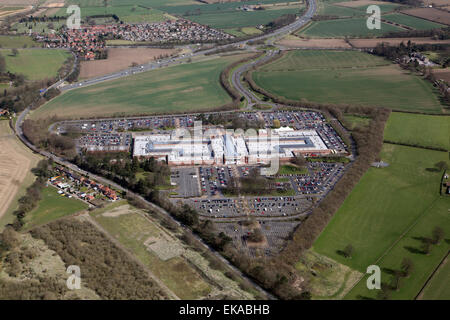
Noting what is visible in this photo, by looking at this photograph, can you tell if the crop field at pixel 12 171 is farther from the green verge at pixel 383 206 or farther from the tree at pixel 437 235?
the tree at pixel 437 235

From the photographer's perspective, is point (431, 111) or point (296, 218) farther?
point (431, 111)

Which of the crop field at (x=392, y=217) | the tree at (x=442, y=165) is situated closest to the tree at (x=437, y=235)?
the crop field at (x=392, y=217)

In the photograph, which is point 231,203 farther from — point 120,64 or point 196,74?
point 120,64

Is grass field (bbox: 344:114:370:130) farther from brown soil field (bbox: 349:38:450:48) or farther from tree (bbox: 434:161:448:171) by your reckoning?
brown soil field (bbox: 349:38:450:48)

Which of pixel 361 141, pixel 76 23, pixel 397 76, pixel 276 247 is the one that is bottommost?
pixel 276 247

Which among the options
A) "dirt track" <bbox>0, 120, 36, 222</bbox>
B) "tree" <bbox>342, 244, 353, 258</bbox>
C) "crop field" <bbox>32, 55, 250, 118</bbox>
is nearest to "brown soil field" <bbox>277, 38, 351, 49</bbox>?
"crop field" <bbox>32, 55, 250, 118</bbox>

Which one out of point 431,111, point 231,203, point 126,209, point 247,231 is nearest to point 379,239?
point 247,231

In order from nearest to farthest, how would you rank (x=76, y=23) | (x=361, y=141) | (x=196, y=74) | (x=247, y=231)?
(x=247, y=231) → (x=361, y=141) → (x=196, y=74) → (x=76, y=23)
